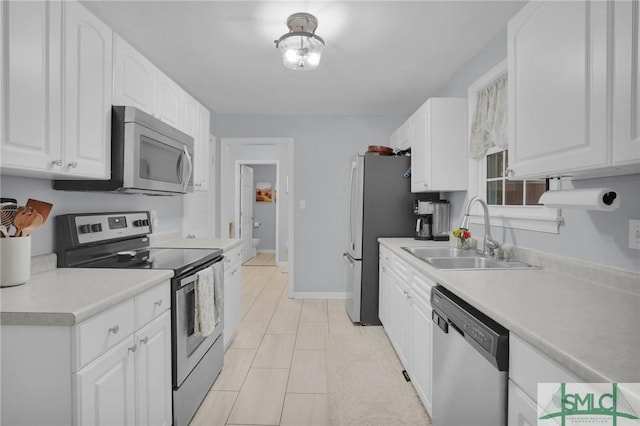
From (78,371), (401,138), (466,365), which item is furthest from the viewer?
(401,138)

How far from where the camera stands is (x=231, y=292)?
2736 mm

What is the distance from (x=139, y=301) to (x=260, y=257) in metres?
5.88

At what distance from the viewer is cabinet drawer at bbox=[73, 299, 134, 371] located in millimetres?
1075

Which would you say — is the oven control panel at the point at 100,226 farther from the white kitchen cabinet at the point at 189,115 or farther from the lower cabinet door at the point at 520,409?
the lower cabinet door at the point at 520,409

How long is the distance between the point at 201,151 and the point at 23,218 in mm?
1847

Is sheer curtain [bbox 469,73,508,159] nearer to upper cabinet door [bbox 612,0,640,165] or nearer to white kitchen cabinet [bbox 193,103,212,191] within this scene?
upper cabinet door [bbox 612,0,640,165]

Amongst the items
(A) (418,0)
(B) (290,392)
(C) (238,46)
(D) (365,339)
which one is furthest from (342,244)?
(A) (418,0)

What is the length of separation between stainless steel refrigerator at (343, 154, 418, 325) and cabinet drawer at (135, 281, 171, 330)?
81.0 inches

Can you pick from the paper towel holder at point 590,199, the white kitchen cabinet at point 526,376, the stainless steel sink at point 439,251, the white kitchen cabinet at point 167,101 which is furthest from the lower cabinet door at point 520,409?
the white kitchen cabinet at point 167,101

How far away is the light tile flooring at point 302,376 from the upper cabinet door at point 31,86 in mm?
1586

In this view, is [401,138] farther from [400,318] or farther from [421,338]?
[421,338]

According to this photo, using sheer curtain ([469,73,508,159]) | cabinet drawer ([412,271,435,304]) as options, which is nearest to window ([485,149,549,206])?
sheer curtain ([469,73,508,159])

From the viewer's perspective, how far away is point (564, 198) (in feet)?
4.46

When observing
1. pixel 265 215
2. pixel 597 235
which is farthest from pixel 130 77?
pixel 265 215
